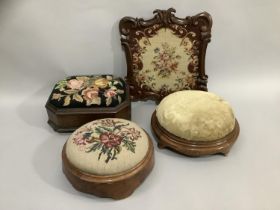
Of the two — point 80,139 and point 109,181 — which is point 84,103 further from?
point 109,181

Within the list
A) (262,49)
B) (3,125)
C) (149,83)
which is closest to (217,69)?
(262,49)

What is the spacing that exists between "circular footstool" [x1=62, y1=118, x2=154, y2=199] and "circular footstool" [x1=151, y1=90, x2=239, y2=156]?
14 centimetres

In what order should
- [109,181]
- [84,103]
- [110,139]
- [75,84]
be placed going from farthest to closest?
[75,84]
[84,103]
[110,139]
[109,181]

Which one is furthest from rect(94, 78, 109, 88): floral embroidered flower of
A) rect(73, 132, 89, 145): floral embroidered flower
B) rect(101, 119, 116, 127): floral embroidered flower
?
rect(73, 132, 89, 145): floral embroidered flower

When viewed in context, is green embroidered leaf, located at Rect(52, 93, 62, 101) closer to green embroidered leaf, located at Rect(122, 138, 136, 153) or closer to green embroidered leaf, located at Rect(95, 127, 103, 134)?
green embroidered leaf, located at Rect(95, 127, 103, 134)

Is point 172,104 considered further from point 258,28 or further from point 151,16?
point 258,28

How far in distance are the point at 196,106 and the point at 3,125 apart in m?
1.03

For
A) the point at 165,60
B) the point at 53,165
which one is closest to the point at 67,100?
the point at 53,165

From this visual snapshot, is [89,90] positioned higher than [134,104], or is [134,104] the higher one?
[89,90]

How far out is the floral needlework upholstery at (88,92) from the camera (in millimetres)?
1559

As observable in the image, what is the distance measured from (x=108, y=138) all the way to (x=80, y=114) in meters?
0.28

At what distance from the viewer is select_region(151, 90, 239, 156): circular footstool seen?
1.41 meters

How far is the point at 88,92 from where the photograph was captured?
1612mm

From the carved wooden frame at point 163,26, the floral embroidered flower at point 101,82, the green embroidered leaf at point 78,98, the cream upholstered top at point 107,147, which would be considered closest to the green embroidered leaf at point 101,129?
the cream upholstered top at point 107,147
